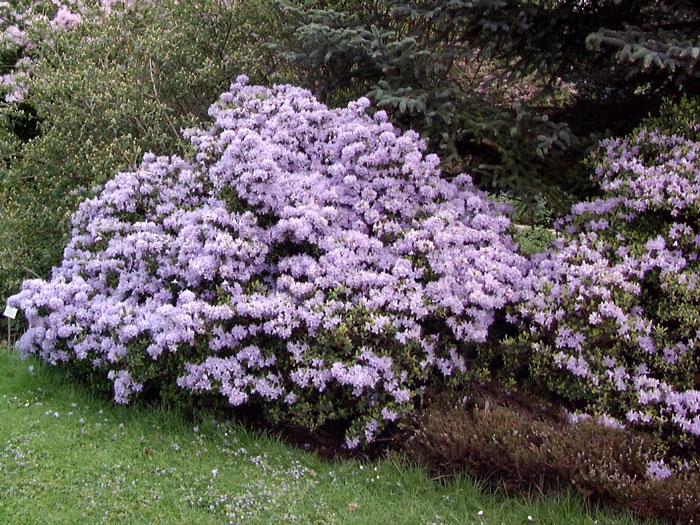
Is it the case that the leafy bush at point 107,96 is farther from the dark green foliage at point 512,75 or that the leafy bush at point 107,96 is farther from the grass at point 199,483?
the grass at point 199,483

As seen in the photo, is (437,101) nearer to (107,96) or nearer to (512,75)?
(512,75)

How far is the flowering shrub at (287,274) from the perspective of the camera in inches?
167

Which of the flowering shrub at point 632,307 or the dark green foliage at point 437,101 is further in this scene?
the dark green foliage at point 437,101

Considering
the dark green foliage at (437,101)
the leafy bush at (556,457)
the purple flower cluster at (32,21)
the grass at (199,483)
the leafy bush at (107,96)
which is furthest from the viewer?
the purple flower cluster at (32,21)

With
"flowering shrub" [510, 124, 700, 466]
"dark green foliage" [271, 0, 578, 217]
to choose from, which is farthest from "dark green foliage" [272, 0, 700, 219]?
"flowering shrub" [510, 124, 700, 466]

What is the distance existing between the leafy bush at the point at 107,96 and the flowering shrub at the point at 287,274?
910 millimetres

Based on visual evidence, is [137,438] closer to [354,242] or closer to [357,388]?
[357,388]

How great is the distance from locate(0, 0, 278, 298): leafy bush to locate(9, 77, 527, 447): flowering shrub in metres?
0.91

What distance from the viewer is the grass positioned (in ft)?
11.8

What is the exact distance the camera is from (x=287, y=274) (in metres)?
4.69

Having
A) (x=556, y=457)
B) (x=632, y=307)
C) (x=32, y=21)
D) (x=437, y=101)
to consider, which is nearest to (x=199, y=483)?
(x=556, y=457)

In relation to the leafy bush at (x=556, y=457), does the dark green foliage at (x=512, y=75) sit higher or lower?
higher

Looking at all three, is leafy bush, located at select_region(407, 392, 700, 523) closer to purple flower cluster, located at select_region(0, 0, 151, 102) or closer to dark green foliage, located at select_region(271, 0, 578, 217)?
dark green foliage, located at select_region(271, 0, 578, 217)

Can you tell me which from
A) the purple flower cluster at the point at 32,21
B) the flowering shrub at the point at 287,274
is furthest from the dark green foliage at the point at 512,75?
the purple flower cluster at the point at 32,21
